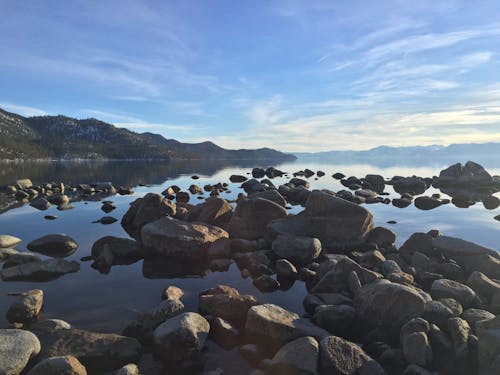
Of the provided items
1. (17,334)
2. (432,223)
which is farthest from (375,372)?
(432,223)

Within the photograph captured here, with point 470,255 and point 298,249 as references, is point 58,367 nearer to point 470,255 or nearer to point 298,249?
point 298,249

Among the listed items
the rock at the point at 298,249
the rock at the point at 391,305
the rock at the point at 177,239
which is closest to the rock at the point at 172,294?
the rock at the point at 177,239

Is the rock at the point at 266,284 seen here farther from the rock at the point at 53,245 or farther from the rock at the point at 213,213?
the rock at the point at 53,245

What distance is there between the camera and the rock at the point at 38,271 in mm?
14867

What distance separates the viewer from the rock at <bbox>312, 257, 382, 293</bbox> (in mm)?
13867

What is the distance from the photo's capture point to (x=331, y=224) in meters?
21.7

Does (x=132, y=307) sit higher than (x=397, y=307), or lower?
lower

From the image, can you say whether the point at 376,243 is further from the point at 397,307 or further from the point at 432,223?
the point at 432,223

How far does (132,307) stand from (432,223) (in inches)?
1090

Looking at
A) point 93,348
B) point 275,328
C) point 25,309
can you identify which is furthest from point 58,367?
point 275,328

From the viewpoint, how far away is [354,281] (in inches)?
527

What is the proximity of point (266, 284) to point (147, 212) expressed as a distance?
15185mm

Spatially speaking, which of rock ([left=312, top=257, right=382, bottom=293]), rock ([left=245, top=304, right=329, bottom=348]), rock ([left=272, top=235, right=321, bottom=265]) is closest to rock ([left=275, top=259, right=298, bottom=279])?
rock ([left=272, top=235, right=321, bottom=265])

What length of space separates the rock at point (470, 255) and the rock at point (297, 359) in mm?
11279
